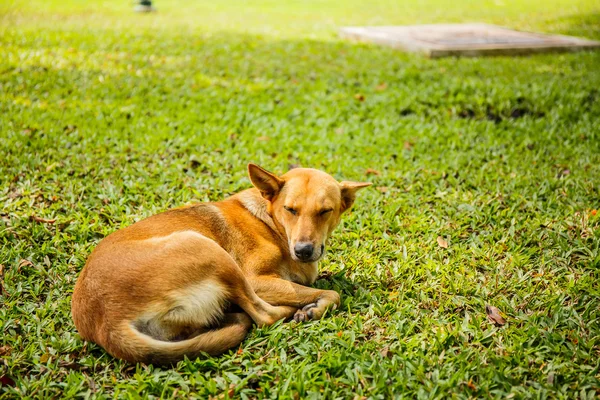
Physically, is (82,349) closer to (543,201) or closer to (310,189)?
(310,189)

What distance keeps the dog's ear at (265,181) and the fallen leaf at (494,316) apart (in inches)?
78.1

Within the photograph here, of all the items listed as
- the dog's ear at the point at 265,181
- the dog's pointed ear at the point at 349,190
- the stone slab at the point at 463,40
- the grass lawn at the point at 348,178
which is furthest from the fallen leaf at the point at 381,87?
the dog's ear at the point at 265,181

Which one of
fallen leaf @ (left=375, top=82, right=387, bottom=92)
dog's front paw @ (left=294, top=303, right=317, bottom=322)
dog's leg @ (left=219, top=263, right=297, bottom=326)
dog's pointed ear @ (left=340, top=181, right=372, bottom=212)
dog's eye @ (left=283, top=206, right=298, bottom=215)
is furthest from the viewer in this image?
fallen leaf @ (left=375, top=82, right=387, bottom=92)

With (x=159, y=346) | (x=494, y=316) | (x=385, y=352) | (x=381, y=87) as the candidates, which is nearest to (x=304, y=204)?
(x=385, y=352)

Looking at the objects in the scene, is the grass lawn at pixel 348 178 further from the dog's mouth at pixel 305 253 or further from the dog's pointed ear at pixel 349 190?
the dog's pointed ear at pixel 349 190

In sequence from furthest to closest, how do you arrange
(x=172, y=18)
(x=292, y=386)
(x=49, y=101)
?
(x=172, y=18), (x=49, y=101), (x=292, y=386)

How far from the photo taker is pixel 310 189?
4391 millimetres

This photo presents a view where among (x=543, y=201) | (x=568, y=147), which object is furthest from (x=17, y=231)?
(x=568, y=147)

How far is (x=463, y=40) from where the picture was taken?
1319cm

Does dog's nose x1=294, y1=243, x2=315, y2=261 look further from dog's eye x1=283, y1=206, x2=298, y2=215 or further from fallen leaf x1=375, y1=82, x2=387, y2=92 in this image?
fallen leaf x1=375, y1=82, x2=387, y2=92

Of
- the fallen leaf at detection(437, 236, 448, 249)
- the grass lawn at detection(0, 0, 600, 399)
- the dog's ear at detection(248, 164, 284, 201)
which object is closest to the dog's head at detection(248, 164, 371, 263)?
the dog's ear at detection(248, 164, 284, 201)

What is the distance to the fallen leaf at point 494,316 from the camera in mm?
4152

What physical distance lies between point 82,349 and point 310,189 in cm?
210

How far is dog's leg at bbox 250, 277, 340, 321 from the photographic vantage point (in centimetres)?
418
